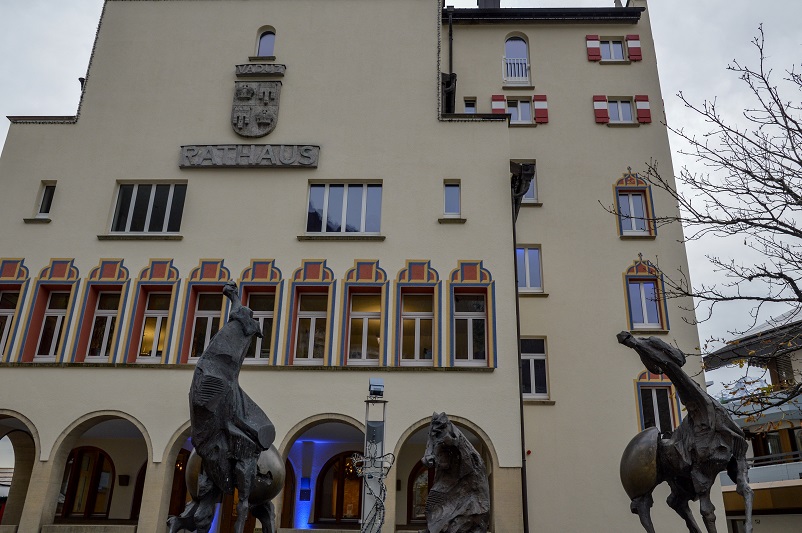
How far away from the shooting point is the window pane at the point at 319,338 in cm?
1808

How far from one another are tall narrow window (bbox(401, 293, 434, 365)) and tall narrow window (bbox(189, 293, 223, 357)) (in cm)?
510

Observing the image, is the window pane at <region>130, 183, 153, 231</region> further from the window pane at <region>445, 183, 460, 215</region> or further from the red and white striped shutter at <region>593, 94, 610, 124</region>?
the red and white striped shutter at <region>593, 94, 610, 124</region>

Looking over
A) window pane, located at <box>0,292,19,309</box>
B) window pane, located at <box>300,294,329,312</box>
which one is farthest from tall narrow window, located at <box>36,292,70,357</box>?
window pane, located at <box>300,294,329,312</box>

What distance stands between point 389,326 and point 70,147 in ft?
37.4

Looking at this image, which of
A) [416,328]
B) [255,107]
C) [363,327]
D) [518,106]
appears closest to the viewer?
[416,328]

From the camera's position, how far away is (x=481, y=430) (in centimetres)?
1653

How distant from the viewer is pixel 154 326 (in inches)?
735

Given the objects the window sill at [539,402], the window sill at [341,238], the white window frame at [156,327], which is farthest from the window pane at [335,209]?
the window sill at [539,402]

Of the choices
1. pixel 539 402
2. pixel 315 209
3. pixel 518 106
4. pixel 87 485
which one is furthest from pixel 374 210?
pixel 87 485

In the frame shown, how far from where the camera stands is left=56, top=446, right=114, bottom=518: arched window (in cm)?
2039

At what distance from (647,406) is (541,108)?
10610 mm

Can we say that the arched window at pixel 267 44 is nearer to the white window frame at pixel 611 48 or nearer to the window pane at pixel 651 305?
the white window frame at pixel 611 48

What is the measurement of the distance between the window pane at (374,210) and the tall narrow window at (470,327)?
3.14 m

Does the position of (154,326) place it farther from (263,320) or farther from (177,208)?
(177,208)
